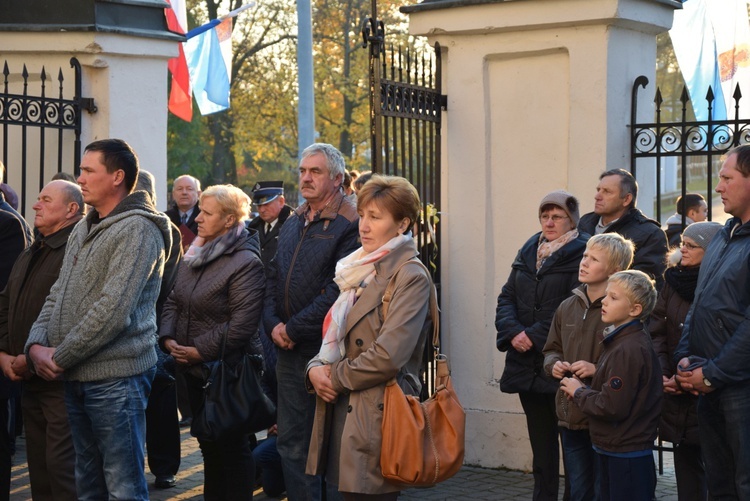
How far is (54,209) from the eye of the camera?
18.6 feet

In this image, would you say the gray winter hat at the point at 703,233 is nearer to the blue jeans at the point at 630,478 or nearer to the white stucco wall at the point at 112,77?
the blue jeans at the point at 630,478

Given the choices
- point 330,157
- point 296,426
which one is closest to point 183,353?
point 296,426

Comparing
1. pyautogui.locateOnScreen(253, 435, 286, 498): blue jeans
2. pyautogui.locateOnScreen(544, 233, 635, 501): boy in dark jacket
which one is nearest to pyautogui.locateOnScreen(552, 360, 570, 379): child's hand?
pyautogui.locateOnScreen(544, 233, 635, 501): boy in dark jacket

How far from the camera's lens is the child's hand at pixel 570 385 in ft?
17.1

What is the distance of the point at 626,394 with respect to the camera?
16.4 feet

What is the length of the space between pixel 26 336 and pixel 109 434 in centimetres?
98

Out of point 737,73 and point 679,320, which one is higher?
point 737,73

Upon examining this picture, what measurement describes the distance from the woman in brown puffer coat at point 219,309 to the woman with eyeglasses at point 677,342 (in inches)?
83.9

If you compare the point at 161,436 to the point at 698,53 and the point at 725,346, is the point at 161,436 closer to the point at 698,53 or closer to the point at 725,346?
the point at 725,346

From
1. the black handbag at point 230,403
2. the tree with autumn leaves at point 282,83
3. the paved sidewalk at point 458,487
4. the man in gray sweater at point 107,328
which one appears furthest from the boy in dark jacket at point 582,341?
the tree with autumn leaves at point 282,83

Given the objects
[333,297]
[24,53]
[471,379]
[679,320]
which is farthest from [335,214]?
[24,53]

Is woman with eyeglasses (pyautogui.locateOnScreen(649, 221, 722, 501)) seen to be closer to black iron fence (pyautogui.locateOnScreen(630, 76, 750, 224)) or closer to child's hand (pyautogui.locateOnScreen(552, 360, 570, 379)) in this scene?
child's hand (pyautogui.locateOnScreen(552, 360, 570, 379))

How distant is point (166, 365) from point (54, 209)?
4.27 ft

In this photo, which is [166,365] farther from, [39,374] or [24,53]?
[24,53]
